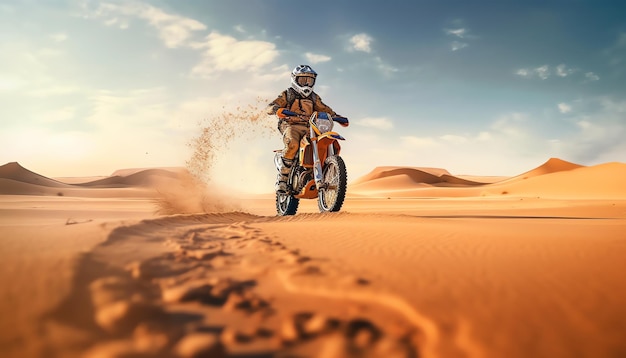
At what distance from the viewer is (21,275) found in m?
2.19

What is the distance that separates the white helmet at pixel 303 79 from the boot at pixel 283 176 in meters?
1.38

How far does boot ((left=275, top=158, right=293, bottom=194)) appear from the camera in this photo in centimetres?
807

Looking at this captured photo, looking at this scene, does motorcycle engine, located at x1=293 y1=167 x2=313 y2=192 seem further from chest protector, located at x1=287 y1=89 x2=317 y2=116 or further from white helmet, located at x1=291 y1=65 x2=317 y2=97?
white helmet, located at x1=291 y1=65 x2=317 y2=97

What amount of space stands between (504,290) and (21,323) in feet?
7.87

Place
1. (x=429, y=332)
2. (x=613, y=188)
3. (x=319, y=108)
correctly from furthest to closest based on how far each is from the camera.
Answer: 1. (x=613, y=188)
2. (x=319, y=108)
3. (x=429, y=332)

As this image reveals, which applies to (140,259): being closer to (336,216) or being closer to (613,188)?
(336,216)

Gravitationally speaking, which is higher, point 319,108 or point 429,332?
point 319,108

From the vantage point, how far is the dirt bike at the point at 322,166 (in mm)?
6715

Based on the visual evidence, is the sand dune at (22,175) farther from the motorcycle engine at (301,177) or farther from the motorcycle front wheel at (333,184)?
the motorcycle front wheel at (333,184)

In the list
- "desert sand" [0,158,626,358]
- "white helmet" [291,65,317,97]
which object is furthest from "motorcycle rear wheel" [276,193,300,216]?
"desert sand" [0,158,626,358]

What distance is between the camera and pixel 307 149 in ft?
24.3

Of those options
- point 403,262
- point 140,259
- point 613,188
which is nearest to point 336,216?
point 403,262

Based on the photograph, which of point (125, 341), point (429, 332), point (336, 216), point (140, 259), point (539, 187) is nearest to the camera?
point (125, 341)

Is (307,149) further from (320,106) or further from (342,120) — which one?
(320,106)
